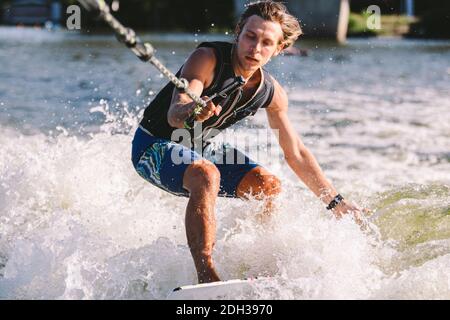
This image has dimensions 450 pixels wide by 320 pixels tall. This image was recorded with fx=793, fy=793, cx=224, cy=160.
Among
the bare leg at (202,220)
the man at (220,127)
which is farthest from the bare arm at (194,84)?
the bare leg at (202,220)

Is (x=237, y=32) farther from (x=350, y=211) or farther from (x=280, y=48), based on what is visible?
(x=350, y=211)

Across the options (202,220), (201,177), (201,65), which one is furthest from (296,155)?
(202,220)

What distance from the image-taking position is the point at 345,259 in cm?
507

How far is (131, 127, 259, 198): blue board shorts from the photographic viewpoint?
497 cm

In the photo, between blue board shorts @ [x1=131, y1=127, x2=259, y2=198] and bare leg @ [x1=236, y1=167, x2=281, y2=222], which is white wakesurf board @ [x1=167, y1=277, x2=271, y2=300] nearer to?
blue board shorts @ [x1=131, y1=127, x2=259, y2=198]

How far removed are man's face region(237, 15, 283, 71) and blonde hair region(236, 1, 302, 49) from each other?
0.05 metres

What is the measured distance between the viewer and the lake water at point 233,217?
4.86m

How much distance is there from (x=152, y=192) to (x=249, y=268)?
2582 millimetres

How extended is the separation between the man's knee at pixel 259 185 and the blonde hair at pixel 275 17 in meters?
0.95

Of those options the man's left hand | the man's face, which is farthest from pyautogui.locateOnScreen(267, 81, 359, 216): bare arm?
the man's face

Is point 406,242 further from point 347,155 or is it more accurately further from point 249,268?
point 347,155

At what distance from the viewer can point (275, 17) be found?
17.0 ft

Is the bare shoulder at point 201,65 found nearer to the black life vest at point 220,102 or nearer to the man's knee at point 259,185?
the black life vest at point 220,102

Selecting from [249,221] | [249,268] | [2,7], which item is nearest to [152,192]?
[249,221]
